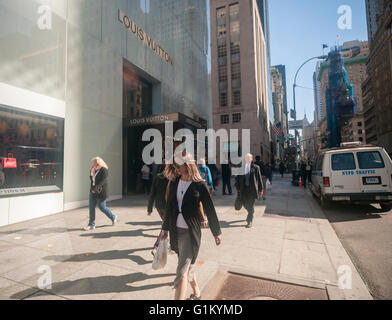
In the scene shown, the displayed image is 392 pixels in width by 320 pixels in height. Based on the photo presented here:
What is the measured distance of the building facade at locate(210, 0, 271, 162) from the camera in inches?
1820

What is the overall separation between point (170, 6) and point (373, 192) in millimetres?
16223

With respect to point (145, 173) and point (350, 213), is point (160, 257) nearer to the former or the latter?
point (350, 213)

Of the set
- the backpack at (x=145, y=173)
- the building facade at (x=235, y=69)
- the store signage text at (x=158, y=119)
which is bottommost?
the backpack at (x=145, y=173)

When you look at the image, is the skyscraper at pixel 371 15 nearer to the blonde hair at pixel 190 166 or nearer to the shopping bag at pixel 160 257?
the blonde hair at pixel 190 166

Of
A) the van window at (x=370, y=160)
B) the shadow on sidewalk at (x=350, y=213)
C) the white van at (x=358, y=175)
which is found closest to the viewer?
the shadow on sidewalk at (x=350, y=213)

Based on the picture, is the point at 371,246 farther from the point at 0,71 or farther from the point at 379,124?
the point at 379,124

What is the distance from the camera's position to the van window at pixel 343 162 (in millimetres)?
7302

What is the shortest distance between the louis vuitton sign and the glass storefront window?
6.49 meters

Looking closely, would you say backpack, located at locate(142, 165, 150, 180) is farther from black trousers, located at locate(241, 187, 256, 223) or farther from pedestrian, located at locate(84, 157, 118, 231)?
black trousers, located at locate(241, 187, 256, 223)

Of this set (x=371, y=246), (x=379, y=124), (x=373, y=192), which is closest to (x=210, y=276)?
(x=371, y=246)

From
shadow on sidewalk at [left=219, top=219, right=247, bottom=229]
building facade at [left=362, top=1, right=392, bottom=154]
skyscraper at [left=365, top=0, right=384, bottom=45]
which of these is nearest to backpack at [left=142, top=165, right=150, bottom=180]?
shadow on sidewalk at [left=219, top=219, right=247, bottom=229]

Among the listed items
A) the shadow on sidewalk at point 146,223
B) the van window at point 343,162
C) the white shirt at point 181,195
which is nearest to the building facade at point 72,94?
the shadow on sidewalk at point 146,223

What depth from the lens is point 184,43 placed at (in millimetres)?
17516

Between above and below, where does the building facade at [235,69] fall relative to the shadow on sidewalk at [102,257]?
above
